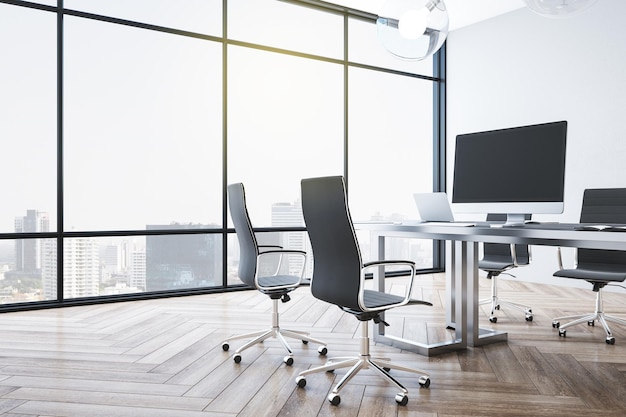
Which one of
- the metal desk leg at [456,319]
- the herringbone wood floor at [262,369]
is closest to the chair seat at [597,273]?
the herringbone wood floor at [262,369]

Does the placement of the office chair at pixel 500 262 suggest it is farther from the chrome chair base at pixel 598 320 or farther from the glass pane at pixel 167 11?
the glass pane at pixel 167 11

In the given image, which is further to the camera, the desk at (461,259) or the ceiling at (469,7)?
the ceiling at (469,7)

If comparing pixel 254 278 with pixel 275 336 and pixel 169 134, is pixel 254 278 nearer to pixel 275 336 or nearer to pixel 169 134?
pixel 275 336

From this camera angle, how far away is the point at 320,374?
294 centimetres

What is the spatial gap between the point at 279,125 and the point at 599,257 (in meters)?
3.63

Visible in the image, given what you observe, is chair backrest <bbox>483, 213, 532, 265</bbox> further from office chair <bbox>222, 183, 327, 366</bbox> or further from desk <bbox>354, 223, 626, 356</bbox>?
office chair <bbox>222, 183, 327, 366</bbox>

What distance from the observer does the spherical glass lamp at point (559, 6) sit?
7.91ft

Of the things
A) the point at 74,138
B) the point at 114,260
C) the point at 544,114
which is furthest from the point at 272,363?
the point at 544,114

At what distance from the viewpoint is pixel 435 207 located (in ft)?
12.2

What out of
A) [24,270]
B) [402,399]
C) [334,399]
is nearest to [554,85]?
[402,399]

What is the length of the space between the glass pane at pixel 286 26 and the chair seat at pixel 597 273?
3953 millimetres

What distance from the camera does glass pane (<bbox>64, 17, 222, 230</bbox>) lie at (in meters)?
5.03

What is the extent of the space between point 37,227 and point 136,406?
9.73ft

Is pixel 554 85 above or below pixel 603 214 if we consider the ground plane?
above
